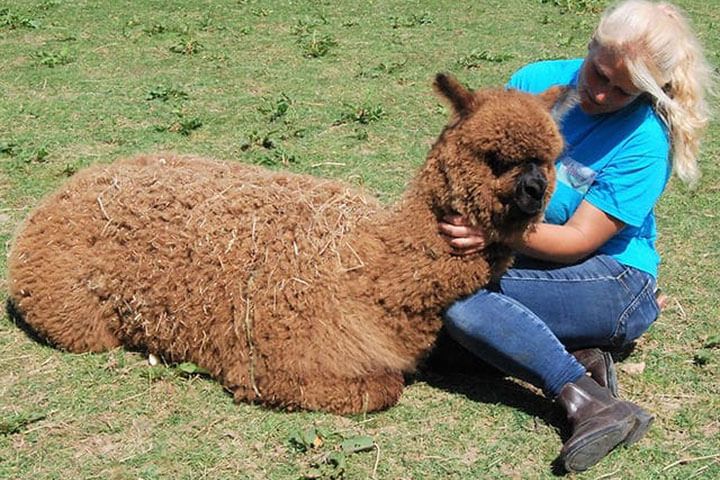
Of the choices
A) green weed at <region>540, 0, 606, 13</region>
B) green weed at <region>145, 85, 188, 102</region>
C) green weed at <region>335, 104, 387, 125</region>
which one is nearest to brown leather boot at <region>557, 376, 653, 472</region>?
green weed at <region>335, 104, 387, 125</region>

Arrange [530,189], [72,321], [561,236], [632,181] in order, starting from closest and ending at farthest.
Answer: [530,189]
[561,236]
[632,181]
[72,321]

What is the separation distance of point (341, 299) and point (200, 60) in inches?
228

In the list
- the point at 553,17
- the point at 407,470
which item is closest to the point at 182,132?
the point at 407,470

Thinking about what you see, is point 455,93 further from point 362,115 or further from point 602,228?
point 362,115

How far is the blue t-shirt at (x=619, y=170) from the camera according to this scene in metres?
3.34

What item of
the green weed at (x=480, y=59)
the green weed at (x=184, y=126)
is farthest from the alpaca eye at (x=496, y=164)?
the green weed at (x=480, y=59)

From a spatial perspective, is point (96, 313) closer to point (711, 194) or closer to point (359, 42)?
point (711, 194)

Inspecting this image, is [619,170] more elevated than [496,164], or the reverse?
[496,164]

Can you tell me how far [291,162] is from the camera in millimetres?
5828

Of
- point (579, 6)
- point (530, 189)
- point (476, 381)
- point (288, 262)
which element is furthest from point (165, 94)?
point (579, 6)

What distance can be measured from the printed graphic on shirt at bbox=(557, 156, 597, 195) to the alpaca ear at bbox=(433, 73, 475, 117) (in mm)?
711

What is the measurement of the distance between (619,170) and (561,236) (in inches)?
15.0

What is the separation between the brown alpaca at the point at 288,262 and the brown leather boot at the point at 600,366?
632 mm

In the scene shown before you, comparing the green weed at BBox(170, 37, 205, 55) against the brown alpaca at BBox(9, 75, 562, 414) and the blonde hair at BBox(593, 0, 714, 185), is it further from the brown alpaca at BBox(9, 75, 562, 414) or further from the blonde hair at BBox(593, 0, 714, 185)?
the blonde hair at BBox(593, 0, 714, 185)
